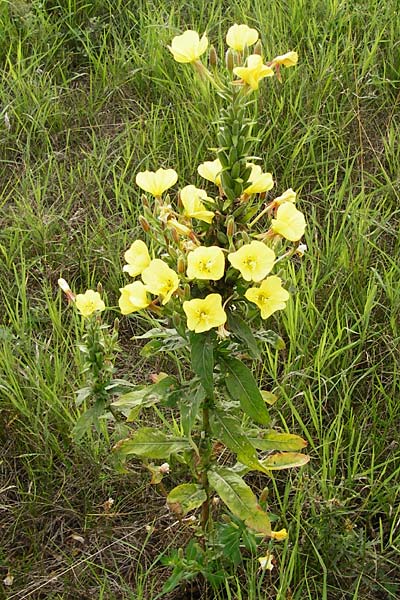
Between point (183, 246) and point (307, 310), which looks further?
point (307, 310)

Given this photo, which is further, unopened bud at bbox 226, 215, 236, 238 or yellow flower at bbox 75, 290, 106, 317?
yellow flower at bbox 75, 290, 106, 317

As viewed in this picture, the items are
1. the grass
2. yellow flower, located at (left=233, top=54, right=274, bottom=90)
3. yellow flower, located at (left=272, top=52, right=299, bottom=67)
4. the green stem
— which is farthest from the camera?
the grass

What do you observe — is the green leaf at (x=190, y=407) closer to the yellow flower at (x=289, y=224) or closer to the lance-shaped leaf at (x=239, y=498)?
the lance-shaped leaf at (x=239, y=498)

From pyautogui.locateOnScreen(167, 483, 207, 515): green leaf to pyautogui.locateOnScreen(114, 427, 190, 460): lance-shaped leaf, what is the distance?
0.09 meters

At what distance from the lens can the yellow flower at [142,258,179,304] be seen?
1.52 m

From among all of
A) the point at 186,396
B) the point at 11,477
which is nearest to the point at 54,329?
the point at 11,477

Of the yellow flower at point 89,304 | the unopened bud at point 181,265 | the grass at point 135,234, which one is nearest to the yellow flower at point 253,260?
the unopened bud at point 181,265

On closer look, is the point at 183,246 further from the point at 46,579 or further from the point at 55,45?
the point at 55,45

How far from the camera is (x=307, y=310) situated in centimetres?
237

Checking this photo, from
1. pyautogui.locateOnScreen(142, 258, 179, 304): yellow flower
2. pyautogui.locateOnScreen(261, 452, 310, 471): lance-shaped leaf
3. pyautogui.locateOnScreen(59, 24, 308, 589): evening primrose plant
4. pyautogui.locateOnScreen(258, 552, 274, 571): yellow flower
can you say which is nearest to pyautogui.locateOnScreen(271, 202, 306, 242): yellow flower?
pyautogui.locateOnScreen(59, 24, 308, 589): evening primrose plant

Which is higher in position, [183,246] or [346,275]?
[183,246]

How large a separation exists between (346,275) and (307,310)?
0.74 feet

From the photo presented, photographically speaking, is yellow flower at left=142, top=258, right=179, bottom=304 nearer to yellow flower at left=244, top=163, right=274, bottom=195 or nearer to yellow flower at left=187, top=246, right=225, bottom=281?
yellow flower at left=187, top=246, right=225, bottom=281

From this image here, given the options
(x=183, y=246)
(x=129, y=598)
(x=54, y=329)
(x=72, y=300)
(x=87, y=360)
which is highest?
(x=183, y=246)
